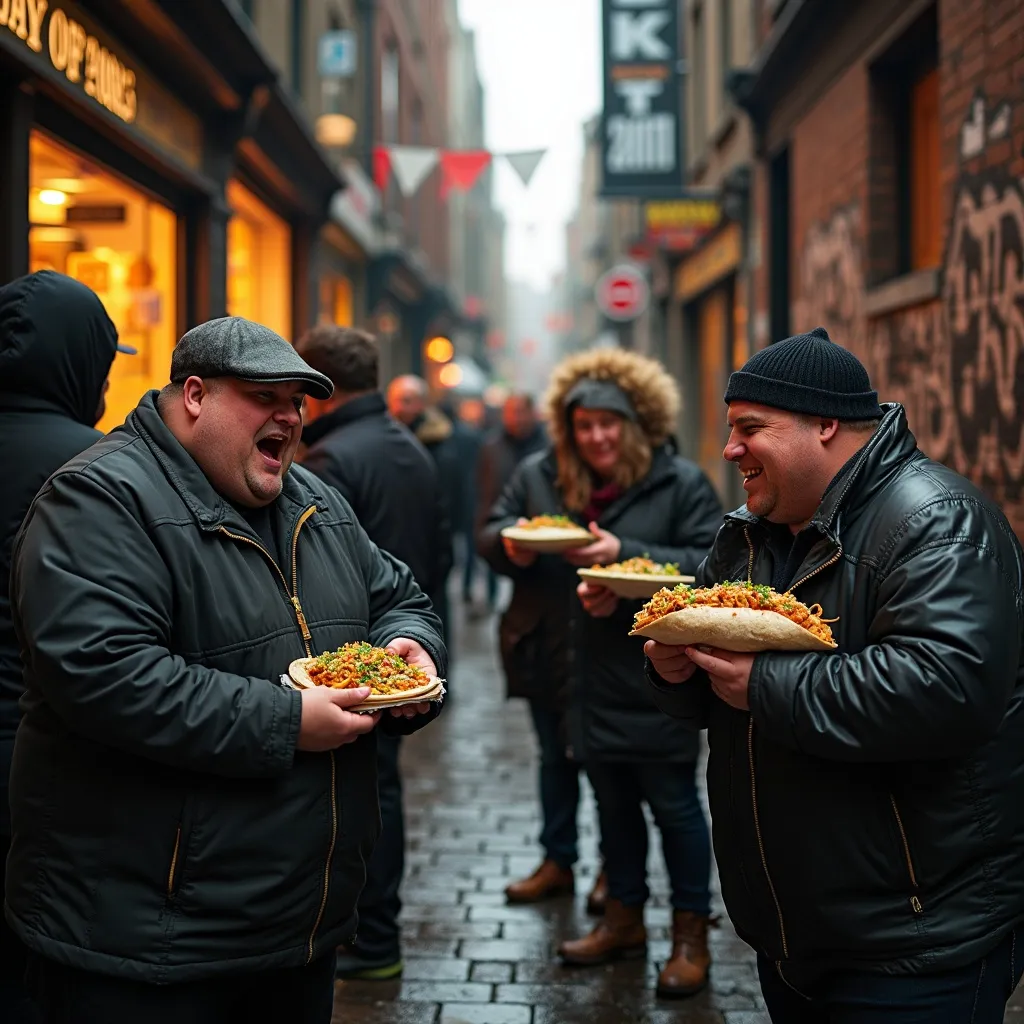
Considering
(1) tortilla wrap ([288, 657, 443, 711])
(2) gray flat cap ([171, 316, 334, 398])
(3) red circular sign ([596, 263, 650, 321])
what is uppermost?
(3) red circular sign ([596, 263, 650, 321])

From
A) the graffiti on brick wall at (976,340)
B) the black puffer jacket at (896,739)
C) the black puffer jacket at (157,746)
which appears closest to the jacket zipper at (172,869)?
the black puffer jacket at (157,746)

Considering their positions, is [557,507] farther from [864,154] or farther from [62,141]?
[864,154]

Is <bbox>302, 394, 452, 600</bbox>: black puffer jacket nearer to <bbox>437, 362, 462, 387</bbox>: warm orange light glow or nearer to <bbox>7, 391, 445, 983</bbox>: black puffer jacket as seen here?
<bbox>7, 391, 445, 983</bbox>: black puffer jacket

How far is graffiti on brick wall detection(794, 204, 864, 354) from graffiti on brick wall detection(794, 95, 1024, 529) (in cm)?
98

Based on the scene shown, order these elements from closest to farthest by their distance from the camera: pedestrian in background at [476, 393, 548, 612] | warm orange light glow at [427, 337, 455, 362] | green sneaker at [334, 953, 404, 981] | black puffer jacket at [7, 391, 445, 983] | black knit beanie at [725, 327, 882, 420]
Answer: black puffer jacket at [7, 391, 445, 983], black knit beanie at [725, 327, 882, 420], green sneaker at [334, 953, 404, 981], pedestrian in background at [476, 393, 548, 612], warm orange light glow at [427, 337, 455, 362]

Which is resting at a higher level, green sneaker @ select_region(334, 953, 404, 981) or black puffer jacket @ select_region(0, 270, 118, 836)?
A: black puffer jacket @ select_region(0, 270, 118, 836)

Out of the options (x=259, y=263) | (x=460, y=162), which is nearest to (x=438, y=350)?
(x=460, y=162)

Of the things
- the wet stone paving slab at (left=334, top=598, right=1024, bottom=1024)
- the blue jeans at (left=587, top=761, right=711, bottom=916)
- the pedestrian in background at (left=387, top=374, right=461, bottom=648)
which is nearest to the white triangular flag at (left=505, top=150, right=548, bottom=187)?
the pedestrian in background at (left=387, top=374, right=461, bottom=648)

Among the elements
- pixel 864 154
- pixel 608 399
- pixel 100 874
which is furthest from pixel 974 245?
pixel 100 874

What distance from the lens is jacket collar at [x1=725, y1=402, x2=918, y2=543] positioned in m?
2.80

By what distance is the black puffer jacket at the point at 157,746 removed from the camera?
2.51m

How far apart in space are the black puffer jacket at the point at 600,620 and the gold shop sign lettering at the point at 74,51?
2872 millimetres

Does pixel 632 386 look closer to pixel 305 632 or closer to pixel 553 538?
pixel 553 538

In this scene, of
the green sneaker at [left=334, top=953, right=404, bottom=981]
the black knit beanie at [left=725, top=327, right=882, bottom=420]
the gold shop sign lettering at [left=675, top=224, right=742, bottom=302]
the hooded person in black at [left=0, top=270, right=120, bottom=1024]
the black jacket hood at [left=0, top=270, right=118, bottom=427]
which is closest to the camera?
the black knit beanie at [left=725, top=327, right=882, bottom=420]
